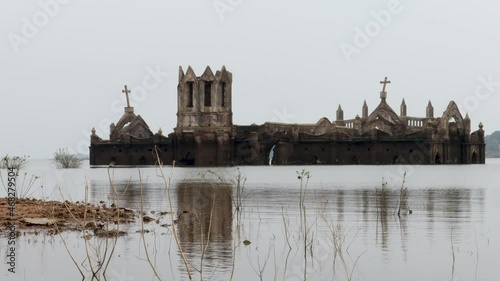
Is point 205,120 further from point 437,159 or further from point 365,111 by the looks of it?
point 437,159

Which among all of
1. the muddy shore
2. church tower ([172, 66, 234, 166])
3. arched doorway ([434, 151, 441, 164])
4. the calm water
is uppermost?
church tower ([172, 66, 234, 166])

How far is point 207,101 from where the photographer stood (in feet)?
270

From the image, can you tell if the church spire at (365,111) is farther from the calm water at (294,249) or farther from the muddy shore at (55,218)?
the muddy shore at (55,218)

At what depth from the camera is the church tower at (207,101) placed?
81125 millimetres

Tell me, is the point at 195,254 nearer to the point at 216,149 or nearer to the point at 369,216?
the point at 369,216

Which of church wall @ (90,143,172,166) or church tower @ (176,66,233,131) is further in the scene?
church wall @ (90,143,172,166)

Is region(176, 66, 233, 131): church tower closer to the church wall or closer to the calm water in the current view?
the church wall

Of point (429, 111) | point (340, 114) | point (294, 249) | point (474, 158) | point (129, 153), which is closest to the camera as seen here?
point (294, 249)

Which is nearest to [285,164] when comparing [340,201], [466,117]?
[466,117]

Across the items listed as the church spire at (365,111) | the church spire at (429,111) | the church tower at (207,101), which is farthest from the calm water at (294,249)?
the church spire at (429,111)

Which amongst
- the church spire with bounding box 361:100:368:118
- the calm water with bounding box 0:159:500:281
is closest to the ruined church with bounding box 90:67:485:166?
the church spire with bounding box 361:100:368:118

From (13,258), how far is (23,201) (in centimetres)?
894

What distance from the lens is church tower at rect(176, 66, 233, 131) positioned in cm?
8112

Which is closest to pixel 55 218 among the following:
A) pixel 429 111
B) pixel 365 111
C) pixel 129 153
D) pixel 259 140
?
pixel 259 140
